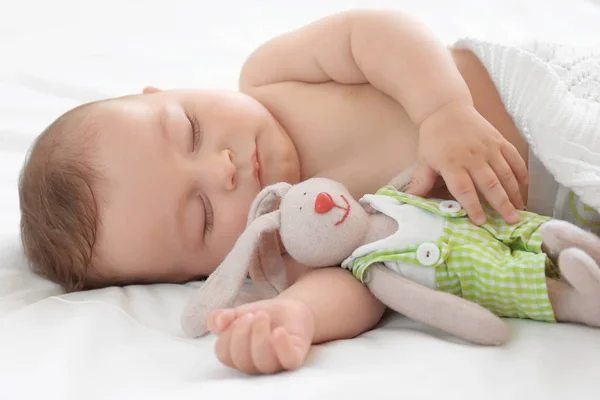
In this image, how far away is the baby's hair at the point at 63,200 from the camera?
1.10 meters

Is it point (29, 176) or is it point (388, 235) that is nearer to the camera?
point (388, 235)

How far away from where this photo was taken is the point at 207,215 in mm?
1131

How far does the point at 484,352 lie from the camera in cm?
80

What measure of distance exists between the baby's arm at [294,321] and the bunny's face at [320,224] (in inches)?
1.5

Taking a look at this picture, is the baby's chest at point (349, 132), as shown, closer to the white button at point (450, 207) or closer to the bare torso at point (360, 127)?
the bare torso at point (360, 127)

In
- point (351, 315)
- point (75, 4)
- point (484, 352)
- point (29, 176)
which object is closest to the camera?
point (484, 352)

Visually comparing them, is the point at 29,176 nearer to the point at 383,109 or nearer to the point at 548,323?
the point at 383,109

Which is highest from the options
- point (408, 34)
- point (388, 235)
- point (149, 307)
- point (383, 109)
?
point (408, 34)

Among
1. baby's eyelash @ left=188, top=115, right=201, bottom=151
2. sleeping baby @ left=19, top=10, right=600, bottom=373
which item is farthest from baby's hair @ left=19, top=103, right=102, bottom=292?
baby's eyelash @ left=188, top=115, right=201, bottom=151

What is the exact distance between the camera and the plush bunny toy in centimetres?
85

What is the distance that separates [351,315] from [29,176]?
600 mm

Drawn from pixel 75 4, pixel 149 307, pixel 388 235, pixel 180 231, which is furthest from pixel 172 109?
pixel 75 4

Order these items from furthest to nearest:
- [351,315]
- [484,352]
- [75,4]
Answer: [75,4] → [351,315] → [484,352]

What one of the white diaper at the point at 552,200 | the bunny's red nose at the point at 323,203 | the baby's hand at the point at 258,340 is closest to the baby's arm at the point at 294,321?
the baby's hand at the point at 258,340
